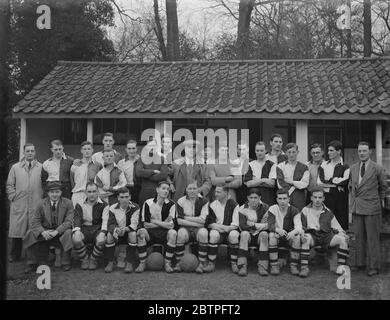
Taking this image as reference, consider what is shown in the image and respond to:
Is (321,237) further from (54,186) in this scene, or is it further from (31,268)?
(31,268)

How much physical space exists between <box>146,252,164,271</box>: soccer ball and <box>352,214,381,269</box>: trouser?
270 centimetres

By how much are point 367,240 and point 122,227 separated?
3355 mm

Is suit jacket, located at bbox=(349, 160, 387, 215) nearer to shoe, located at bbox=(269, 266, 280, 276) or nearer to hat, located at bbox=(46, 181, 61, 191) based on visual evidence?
shoe, located at bbox=(269, 266, 280, 276)

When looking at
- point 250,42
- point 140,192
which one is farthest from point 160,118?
point 250,42

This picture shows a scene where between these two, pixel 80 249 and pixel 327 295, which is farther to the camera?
pixel 80 249

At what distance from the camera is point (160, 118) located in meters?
9.24

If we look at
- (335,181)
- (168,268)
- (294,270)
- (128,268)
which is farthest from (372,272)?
(128,268)

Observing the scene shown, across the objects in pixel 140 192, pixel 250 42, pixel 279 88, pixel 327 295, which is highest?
pixel 250 42

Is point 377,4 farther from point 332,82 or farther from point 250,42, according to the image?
point 332,82

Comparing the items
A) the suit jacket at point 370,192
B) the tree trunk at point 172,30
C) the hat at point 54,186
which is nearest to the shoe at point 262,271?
the suit jacket at point 370,192

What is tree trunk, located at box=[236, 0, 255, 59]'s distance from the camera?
58.3 ft

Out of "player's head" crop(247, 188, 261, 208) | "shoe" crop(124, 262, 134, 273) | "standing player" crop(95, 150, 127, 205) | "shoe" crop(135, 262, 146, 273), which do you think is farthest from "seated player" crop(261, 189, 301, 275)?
"standing player" crop(95, 150, 127, 205)

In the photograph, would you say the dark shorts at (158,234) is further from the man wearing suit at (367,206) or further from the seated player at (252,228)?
the man wearing suit at (367,206)
